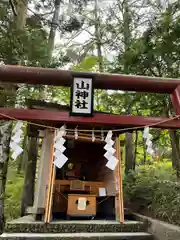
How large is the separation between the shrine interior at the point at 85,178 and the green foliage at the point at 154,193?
2.49 feet

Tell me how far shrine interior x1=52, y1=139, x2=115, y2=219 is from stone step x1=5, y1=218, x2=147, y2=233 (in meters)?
0.99

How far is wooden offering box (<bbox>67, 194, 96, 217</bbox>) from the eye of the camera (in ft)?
19.2

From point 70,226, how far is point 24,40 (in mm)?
4682

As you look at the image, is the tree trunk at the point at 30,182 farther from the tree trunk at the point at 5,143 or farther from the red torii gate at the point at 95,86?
the red torii gate at the point at 95,86

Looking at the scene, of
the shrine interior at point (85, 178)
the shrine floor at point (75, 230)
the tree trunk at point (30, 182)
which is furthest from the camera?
the tree trunk at point (30, 182)

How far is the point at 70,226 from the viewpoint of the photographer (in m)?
5.02

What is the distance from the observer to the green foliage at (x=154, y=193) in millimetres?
5043

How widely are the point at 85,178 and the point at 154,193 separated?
2.63 meters

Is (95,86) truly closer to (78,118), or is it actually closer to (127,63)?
(78,118)

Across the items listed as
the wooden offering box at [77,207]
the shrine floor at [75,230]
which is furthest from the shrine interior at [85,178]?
the shrine floor at [75,230]

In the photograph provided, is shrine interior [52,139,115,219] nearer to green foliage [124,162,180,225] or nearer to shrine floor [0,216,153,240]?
green foliage [124,162,180,225]

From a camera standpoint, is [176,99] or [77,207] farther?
[77,207]

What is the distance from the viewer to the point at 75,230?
16.5 ft

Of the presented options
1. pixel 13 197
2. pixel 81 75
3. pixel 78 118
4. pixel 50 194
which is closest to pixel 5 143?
pixel 50 194
